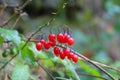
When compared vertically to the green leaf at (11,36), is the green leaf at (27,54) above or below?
below

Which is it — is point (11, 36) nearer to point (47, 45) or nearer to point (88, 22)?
point (47, 45)

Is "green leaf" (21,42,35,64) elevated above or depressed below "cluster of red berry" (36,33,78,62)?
below

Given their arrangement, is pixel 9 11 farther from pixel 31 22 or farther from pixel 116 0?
pixel 116 0

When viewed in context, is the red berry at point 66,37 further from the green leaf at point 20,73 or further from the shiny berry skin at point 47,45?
the green leaf at point 20,73

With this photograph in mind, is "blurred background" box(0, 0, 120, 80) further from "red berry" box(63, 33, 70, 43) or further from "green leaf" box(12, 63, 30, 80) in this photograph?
"red berry" box(63, 33, 70, 43)

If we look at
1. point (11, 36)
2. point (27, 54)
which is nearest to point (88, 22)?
point (27, 54)

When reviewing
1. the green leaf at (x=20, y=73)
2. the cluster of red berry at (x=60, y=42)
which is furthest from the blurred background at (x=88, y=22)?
the cluster of red berry at (x=60, y=42)

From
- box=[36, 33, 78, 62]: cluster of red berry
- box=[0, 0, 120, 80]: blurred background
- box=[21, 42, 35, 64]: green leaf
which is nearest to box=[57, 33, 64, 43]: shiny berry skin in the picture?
box=[36, 33, 78, 62]: cluster of red berry

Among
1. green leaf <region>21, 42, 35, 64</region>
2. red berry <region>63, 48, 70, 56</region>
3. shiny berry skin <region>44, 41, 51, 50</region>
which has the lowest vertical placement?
green leaf <region>21, 42, 35, 64</region>

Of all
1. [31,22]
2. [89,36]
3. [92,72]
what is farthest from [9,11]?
[92,72]

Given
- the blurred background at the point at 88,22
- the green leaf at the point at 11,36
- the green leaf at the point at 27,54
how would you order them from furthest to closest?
1. the blurred background at the point at 88,22
2. the green leaf at the point at 27,54
3. the green leaf at the point at 11,36

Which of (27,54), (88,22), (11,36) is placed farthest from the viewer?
(88,22)
